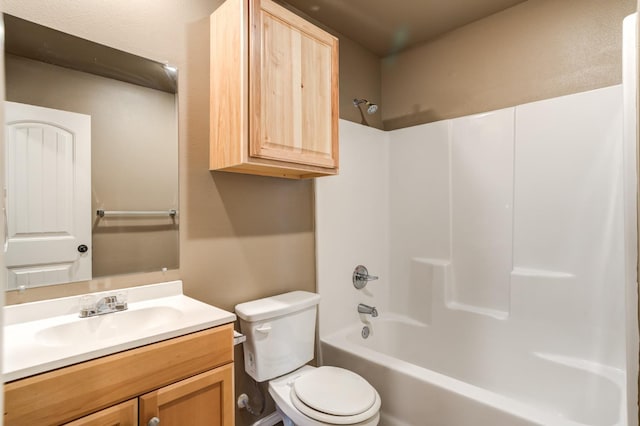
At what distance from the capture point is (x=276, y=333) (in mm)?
1653

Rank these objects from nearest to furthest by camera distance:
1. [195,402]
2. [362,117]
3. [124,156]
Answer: [195,402], [124,156], [362,117]

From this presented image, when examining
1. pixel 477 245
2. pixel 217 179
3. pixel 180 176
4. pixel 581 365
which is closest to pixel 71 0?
pixel 180 176

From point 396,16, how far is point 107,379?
2.47m

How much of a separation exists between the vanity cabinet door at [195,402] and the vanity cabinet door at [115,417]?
0.08ft

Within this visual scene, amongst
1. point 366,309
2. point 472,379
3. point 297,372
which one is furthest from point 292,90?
point 472,379

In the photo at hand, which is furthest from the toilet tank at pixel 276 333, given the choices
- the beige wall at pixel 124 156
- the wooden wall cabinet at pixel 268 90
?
the wooden wall cabinet at pixel 268 90

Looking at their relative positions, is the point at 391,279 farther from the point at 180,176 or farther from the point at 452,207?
the point at 180,176

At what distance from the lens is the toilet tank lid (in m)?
1.59

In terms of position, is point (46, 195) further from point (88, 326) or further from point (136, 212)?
point (88, 326)

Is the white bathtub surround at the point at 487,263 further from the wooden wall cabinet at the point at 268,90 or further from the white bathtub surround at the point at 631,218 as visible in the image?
the wooden wall cabinet at the point at 268,90

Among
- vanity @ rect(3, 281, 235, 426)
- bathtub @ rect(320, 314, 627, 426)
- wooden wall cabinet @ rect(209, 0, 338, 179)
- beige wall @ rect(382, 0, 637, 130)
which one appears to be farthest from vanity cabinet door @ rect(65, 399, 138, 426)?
beige wall @ rect(382, 0, 637, 130)

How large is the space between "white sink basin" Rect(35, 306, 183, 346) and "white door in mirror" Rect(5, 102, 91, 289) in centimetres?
19

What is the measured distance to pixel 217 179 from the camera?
168cm

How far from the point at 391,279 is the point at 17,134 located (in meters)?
2.38
